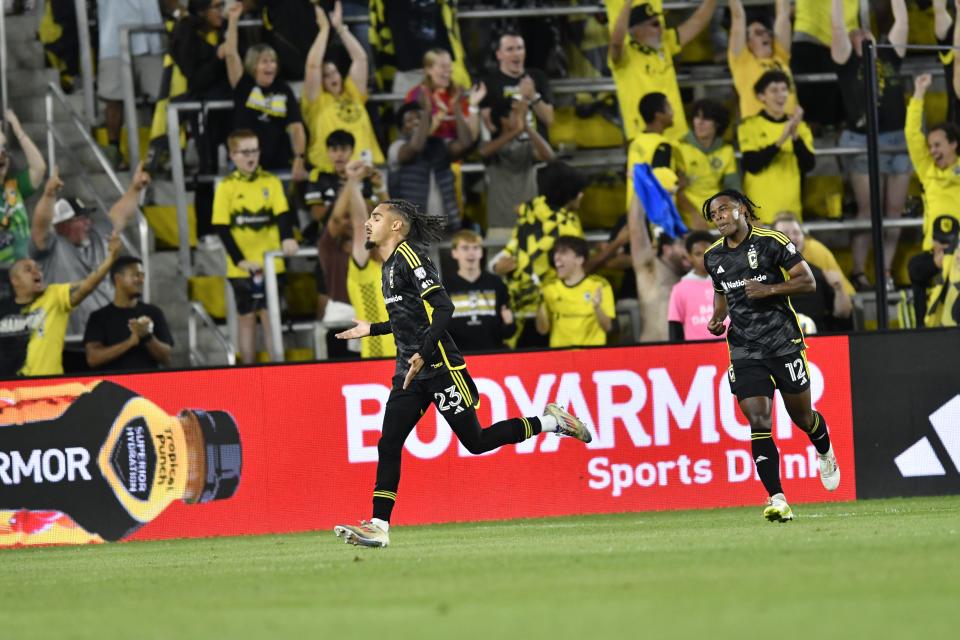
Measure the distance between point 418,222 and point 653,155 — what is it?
17.9 ft

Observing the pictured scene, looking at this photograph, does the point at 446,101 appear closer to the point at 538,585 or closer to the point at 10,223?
the point at 10,223

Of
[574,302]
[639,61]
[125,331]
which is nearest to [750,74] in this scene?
[639,61]

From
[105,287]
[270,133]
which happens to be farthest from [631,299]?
[105,287]

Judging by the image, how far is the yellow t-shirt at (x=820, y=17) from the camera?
1744cm

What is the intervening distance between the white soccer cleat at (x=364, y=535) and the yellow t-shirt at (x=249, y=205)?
20.4 ft

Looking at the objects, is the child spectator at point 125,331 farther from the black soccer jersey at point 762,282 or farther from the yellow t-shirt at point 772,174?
the yellow t-shirt at point 772,174

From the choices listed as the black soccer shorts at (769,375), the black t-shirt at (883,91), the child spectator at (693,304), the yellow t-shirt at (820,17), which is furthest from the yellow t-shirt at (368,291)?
the yellow t-shirt at (820,17)

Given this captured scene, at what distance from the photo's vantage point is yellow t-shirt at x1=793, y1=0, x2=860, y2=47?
1744cm

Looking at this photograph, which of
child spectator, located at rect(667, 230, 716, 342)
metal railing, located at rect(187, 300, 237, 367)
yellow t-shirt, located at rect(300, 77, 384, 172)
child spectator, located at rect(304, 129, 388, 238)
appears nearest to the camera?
child spectator, located at rect(667, 230, 716, 342)

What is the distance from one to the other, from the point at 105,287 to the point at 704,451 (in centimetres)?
622

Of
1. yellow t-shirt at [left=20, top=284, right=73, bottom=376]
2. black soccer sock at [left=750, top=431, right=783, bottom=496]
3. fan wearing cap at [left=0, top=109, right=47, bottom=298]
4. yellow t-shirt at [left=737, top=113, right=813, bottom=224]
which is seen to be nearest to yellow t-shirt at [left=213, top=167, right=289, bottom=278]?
fan wearing cap at [left=0, top=109, right=47, bottom=298]

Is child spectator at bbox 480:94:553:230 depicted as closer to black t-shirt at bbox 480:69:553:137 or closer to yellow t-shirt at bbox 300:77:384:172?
black t-shirt at bbox 480:69:553:137

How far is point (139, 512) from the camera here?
13.4 meters

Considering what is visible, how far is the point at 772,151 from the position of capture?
16.5m
